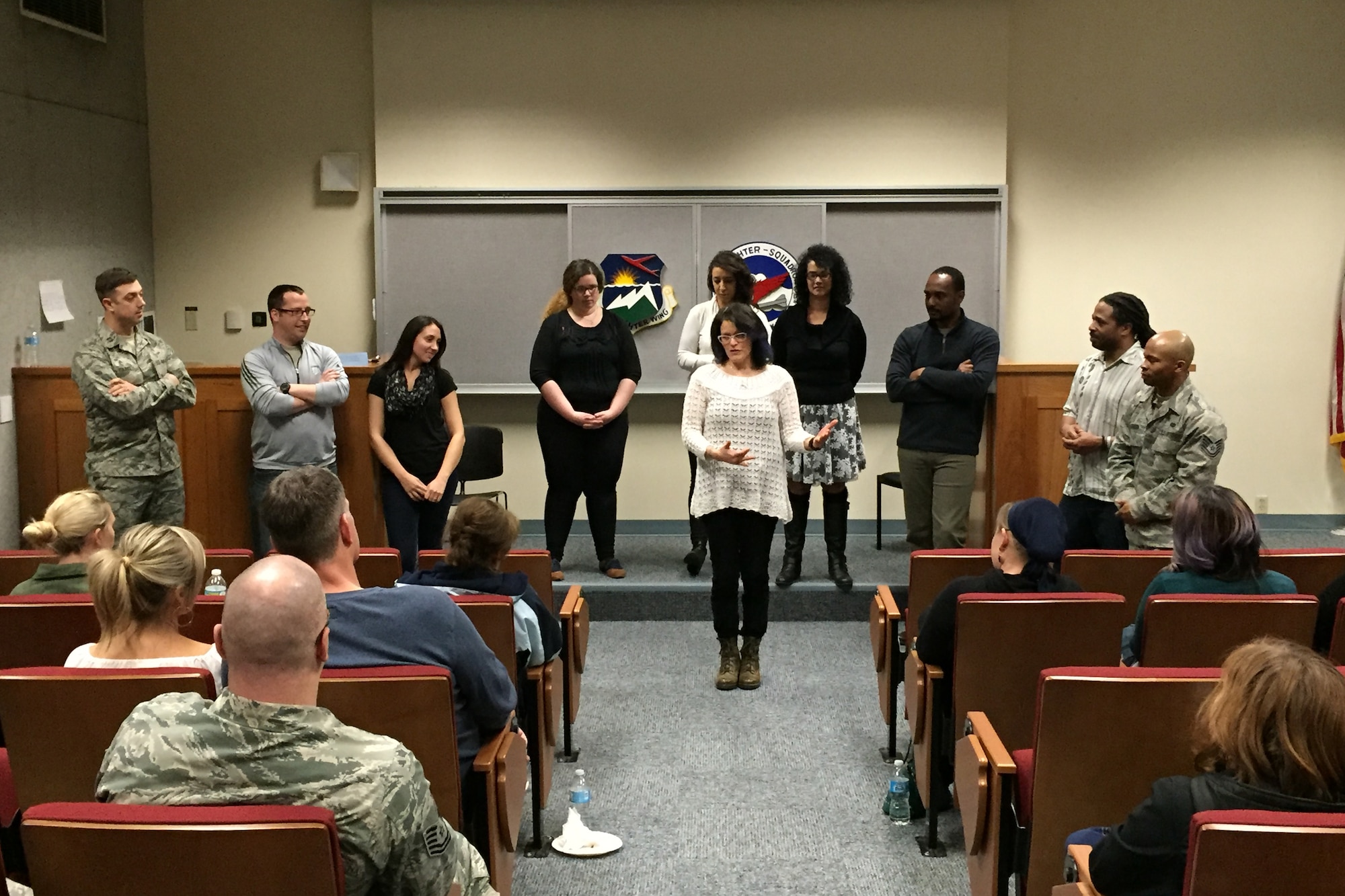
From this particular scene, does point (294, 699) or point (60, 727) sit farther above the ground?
point (294, 699)

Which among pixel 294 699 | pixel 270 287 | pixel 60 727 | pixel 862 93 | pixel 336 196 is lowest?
pixel 60 727

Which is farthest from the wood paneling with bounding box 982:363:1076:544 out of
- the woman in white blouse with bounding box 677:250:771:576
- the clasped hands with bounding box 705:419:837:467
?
the clasped hands with bounding box 705:419:837:467

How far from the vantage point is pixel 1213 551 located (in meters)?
3.12

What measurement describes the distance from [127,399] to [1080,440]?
12.0 ft

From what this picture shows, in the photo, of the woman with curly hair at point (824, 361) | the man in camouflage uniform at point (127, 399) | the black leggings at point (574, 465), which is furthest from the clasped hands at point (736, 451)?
the man in camouflage uniform at point (127, 399)

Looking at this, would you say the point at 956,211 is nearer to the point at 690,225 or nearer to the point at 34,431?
the point at 690,225

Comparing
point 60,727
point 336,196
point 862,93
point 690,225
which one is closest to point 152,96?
point 336,196

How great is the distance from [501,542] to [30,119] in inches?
172

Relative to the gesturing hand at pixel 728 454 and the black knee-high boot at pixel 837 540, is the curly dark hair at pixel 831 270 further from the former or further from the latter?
the gesturing hand at pixel 728 454

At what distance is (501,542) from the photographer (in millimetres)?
3264

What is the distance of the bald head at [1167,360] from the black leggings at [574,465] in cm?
235

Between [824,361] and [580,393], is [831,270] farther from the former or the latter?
[580,393]

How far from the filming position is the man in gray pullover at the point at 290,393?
17.0 ft

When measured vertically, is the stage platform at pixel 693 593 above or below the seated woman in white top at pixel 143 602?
below
